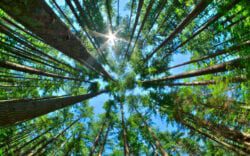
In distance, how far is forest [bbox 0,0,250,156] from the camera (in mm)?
5457

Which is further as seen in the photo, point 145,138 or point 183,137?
point 145,138

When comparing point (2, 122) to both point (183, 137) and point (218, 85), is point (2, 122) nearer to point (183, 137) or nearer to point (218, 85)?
point (218, 85)

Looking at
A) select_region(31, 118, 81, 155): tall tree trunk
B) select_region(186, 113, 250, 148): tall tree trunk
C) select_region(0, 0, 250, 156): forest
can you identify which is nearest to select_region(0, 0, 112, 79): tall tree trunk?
select_region(0, 0, 250, 156): forest

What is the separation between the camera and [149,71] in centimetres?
1245

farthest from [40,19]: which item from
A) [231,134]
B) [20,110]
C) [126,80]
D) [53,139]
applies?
[126,80]

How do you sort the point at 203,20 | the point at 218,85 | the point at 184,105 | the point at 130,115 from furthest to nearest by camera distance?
the point at 130,115 → the point at 203,20 → the point at 184,105 → the point at 218,85

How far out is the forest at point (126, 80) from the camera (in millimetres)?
5457

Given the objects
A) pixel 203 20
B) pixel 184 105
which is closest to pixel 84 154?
pixel 184 105

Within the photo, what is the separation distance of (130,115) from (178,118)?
6771 millimetres

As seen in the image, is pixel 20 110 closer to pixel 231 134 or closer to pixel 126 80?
pixel 231 134

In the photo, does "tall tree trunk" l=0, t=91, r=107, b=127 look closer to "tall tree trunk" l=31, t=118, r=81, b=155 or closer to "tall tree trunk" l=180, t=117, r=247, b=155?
"tall tree trunk" l=180, t=117, r=247, b=155

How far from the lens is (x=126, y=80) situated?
15.5 meters

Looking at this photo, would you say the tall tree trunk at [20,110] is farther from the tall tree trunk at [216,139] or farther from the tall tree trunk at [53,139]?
the tall tree trunk at [53,139]

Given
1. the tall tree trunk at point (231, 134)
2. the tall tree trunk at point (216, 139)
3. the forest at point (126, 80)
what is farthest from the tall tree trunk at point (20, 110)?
the tall tree trunk at point (216, 139)
